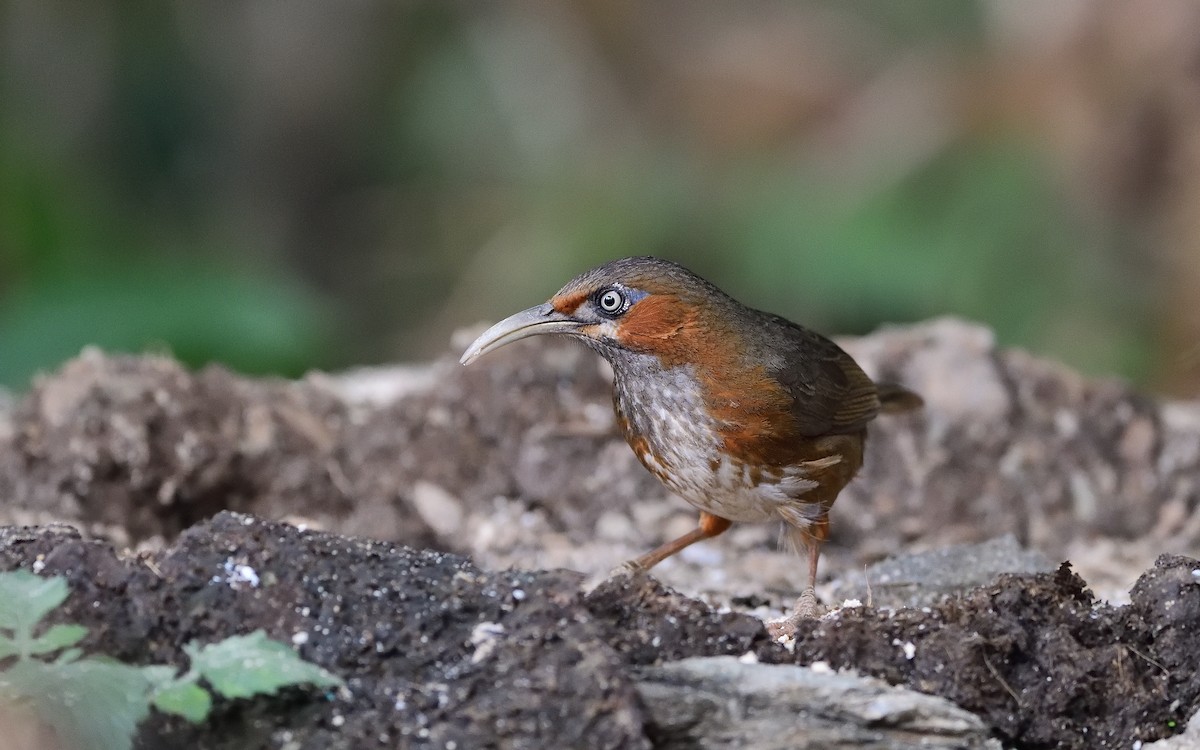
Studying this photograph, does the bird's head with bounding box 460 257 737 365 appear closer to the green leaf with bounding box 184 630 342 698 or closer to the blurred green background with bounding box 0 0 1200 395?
the green leaf with bounding box 184 630 342 698

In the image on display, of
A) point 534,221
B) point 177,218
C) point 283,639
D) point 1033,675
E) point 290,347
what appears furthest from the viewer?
point 177,218

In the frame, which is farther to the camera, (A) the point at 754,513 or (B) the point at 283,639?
(A) the point at 754,513

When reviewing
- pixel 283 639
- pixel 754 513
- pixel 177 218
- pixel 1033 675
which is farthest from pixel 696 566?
pixel 177 218

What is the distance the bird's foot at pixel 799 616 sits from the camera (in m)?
3.13

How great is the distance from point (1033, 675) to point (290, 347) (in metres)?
5.95

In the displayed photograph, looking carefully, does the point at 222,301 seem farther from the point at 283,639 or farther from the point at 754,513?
the point at 283,639

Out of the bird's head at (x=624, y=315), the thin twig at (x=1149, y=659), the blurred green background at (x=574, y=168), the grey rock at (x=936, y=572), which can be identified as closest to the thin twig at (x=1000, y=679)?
the thin twig at (x=1149, y=659)

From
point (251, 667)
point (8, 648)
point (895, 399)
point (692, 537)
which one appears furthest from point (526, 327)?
point (8, 648)

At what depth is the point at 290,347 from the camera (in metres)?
8.10

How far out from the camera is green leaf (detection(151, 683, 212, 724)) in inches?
89.4

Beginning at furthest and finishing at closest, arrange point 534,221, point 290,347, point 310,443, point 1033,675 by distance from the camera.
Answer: point 534,221, point 290,347, point 310,443, point 1033,675

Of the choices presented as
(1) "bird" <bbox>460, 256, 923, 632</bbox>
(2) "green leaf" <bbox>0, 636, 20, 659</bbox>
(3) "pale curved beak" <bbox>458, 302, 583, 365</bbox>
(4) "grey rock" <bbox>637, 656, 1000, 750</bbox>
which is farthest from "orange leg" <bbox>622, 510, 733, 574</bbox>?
(2) "green leaf" <bbox>0, 636, 20, 659</bbox>

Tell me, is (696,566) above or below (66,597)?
above

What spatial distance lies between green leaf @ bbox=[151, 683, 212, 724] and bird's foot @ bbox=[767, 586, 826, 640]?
1.19m
